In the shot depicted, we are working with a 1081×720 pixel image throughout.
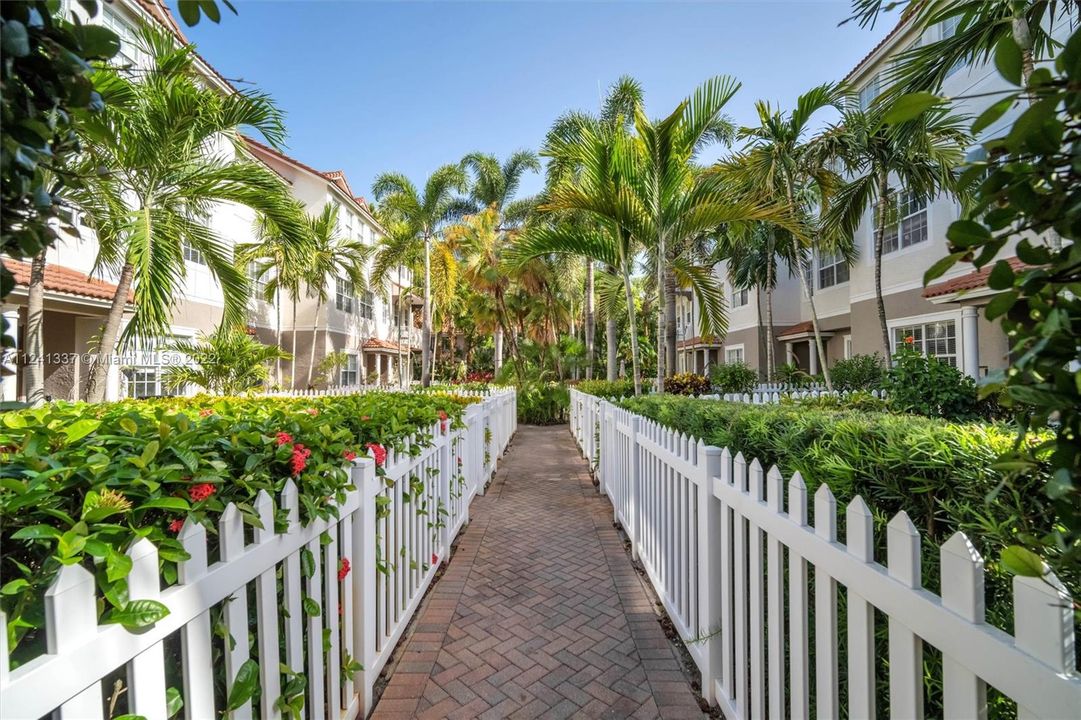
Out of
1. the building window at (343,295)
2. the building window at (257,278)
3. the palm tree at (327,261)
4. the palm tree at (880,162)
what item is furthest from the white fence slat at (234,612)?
the building window at (343,295)

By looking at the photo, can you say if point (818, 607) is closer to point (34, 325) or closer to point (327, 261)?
point (34, 325)

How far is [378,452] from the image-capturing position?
2.48 meters

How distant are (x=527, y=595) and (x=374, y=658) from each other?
1370 mm

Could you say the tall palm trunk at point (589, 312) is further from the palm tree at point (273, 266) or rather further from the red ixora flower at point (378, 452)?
the red ixora flower at point (378, 452)

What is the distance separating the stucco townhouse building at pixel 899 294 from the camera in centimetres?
895

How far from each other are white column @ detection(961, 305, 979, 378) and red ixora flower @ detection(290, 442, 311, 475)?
11.0m

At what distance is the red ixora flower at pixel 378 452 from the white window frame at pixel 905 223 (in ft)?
41.6

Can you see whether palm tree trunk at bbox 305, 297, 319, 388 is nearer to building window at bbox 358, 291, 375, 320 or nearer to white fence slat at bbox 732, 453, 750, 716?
building window at bbox 358, 291, 375, 320

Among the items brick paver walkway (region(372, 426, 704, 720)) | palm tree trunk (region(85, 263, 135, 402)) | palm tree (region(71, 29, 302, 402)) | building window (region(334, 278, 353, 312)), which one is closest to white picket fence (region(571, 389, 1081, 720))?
brick paver walkway (region(372, 426, 704, 720))

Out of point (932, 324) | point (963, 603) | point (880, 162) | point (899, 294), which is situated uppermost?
point (880, 162)

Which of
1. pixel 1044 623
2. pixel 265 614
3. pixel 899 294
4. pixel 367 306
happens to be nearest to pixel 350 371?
pixel 367 306

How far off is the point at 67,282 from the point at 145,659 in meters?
9.86

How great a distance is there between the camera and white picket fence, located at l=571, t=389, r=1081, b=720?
919 mm

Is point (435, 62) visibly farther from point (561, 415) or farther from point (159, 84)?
point (561, 415)
